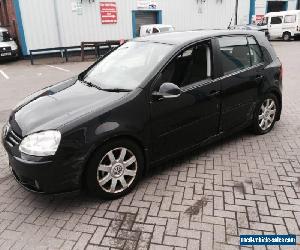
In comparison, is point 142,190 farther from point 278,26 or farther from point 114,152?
point 278,26

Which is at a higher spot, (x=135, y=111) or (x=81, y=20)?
(x=81, y=20)

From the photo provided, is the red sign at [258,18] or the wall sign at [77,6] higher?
the wall sign at [77,6]

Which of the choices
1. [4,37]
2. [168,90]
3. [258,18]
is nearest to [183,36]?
[168,90]

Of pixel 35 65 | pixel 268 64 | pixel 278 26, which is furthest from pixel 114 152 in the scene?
pixel 278 26

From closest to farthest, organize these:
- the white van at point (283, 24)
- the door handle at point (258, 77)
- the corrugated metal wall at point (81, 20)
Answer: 1. the door handle at point (258, 77)
2. the corrugated metal wall at point (81, 20)
3. the white van at point (283, 24)

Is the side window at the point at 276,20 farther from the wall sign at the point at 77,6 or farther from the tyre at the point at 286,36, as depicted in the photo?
the wall sign at the point at 77,6

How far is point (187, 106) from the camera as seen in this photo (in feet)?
12.8

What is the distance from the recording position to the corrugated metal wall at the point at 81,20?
1794 centimetres

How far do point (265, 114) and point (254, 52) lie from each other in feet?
3.29

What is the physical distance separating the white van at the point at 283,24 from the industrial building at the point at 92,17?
3865 mm

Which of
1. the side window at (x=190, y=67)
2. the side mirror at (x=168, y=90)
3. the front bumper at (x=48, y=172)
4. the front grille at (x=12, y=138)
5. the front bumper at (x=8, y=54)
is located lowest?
the front bumper at (x=8, y=54)

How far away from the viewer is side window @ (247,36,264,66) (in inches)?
191

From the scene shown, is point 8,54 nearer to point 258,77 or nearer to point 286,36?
point 258,77

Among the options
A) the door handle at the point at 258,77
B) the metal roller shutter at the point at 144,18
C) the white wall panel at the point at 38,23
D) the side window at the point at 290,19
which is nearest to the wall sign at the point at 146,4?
the metal roller shutter at the point at 144,18
